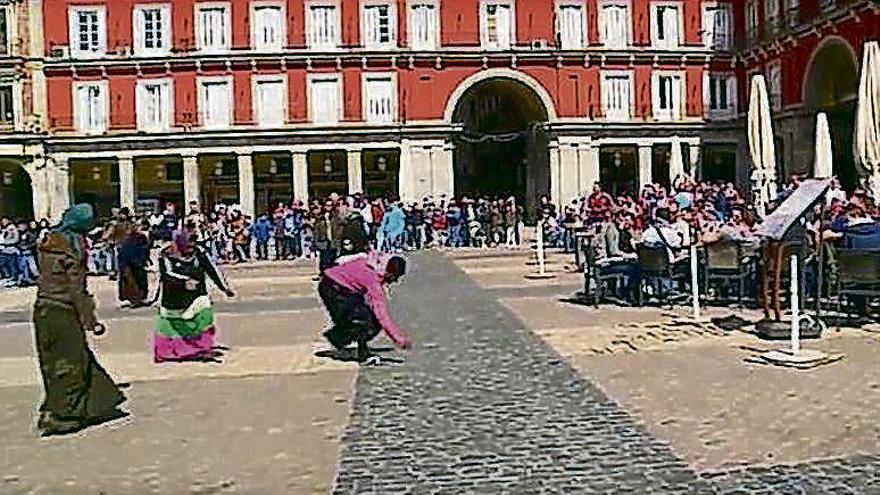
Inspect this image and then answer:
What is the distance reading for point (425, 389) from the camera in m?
11.1

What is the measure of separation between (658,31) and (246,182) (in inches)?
757

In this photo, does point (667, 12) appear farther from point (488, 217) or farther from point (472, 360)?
point (472, 360)

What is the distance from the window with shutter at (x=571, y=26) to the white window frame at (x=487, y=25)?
6.73 feet

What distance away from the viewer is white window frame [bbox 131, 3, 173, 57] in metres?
48.7

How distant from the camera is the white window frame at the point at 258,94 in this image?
160ft

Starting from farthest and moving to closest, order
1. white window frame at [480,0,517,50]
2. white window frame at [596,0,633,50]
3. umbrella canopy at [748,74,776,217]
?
white window frame at [596,0,633,50], white window frame at [480,0,517,50], umbrella canopy at [748,74,776,217]

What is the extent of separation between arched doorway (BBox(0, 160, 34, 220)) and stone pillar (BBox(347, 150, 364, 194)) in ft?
48.2

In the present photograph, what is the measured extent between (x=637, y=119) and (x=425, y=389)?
135 ft

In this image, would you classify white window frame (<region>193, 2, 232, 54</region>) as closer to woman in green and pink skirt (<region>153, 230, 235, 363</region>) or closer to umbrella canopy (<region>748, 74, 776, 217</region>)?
umbrella canopy (<region>748, 74, 776, 217</region>)

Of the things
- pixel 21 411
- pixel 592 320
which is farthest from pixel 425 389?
pixel 592 320

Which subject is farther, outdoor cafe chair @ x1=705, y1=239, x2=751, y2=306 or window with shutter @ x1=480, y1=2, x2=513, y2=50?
window with shutter @ x1=480, y1=2, x2=513, y2=50

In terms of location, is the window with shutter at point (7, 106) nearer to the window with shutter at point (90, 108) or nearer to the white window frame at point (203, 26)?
the window with shutter at point (90, 108)

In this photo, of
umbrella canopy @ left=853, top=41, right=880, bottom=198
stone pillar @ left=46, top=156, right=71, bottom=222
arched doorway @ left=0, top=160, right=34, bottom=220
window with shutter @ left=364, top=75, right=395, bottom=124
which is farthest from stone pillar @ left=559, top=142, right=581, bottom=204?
umbrella canopy @ left=853, top=41, right=880, bottom=198

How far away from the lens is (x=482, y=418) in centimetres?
966
